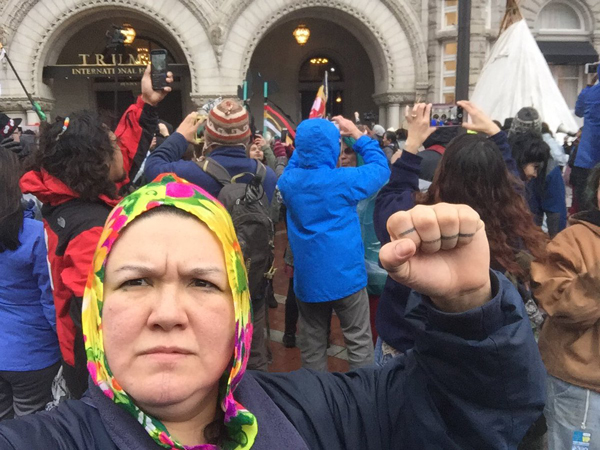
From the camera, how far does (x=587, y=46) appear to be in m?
14.0

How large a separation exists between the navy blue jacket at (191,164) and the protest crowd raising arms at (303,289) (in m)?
0.01

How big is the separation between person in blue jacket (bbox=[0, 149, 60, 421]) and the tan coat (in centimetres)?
229

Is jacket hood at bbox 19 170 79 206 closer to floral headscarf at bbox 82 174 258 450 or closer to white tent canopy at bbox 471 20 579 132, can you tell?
floral headscarf at bbox 82 174 258 450

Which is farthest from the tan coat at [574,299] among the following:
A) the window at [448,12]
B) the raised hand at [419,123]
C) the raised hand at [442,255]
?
the window at [448,12]

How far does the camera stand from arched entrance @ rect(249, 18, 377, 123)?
17.0 meters

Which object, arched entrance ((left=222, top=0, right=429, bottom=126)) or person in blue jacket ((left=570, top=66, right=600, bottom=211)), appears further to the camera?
arched entrance ((left=222, top=0, right=429, bottom=126))

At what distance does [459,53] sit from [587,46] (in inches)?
534

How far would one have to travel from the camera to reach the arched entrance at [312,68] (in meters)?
17.0

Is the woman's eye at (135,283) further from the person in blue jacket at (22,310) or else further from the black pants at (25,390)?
the black pants at (25,390)

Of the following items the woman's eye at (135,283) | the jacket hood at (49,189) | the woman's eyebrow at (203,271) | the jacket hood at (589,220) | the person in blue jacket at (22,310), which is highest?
the jacket hood at (49,189)

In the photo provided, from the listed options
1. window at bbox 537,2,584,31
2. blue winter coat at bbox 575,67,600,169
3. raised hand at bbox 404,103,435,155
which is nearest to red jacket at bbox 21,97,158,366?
raised hand at bbox 404,103,435,155

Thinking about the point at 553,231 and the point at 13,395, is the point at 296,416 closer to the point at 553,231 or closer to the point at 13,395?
the point at 13,395

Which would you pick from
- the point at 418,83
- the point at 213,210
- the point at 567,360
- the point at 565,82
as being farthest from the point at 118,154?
the point at 565,82

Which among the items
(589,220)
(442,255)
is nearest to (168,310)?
(442,255)
